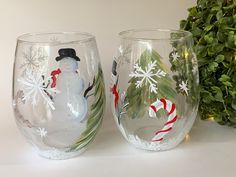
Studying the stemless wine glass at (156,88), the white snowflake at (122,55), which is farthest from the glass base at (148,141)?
the white snowflake at (122,55)

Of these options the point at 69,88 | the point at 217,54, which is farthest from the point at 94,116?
the point at 217,54

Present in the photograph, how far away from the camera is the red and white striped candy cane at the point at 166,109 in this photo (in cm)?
59

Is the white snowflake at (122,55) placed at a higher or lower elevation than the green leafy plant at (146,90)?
higher

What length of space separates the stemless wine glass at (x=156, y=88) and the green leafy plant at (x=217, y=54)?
50 millimetres

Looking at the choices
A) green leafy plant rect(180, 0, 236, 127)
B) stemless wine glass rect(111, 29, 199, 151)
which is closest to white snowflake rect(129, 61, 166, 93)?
stemless wine glass rect(111, 29, 199, 151)

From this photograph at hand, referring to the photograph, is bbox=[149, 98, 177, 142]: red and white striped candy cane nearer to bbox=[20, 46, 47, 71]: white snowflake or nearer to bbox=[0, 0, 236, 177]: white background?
bbox=[0, 0, 236, 177]: white background

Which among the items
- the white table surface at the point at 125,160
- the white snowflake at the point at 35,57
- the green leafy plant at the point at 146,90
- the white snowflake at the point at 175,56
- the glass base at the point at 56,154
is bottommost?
the white table surface at the point at 125,160

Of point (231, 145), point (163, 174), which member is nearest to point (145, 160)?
point (163, 174)

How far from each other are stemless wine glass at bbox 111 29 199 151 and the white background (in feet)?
0.10

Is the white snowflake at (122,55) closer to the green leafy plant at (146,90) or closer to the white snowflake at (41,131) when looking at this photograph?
the green leafy plant at (146,90)

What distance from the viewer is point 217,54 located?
0.63 metres

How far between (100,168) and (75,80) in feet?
0.43

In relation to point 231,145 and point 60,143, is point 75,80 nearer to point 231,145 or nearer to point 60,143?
point 60,143

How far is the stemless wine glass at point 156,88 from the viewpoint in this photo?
580 mm
